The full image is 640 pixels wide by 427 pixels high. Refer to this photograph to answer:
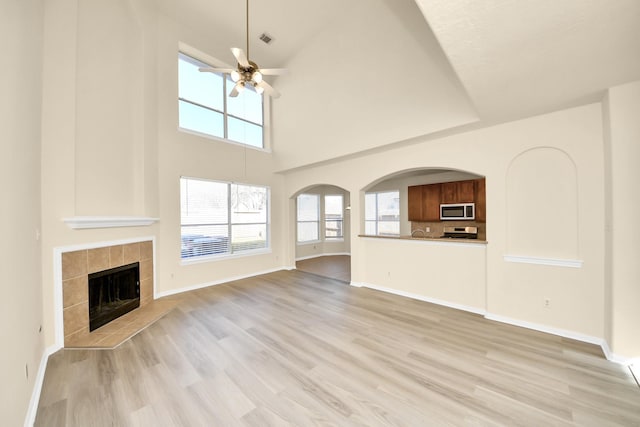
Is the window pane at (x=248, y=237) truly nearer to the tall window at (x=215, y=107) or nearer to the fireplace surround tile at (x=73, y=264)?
the tall window at (x=215, y=107)

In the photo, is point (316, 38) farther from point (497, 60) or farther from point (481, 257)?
point (481, 257)

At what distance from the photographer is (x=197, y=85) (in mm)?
5086

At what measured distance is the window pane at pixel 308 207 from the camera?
28.3 ft

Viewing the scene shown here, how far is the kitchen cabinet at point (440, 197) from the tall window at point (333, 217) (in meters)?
3.16

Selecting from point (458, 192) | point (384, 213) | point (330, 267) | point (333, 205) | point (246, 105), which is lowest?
point (330, 267)

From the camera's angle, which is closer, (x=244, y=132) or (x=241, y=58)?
(x=241, y=58)

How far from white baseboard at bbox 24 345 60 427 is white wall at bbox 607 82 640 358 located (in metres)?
5.10

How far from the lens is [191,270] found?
4758mm

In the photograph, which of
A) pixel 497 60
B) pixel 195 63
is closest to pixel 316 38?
pixel 195 63

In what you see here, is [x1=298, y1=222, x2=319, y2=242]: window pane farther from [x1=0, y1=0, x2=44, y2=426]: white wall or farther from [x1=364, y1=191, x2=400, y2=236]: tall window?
[x1=0, y1=0, x2=44, y2=426]: white wall

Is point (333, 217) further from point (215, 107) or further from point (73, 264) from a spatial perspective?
point (73, 264)

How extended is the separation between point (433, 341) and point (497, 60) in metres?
2.92

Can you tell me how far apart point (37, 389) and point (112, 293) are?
1.68 meters

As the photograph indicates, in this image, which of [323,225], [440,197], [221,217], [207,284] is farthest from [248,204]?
[440,197]
